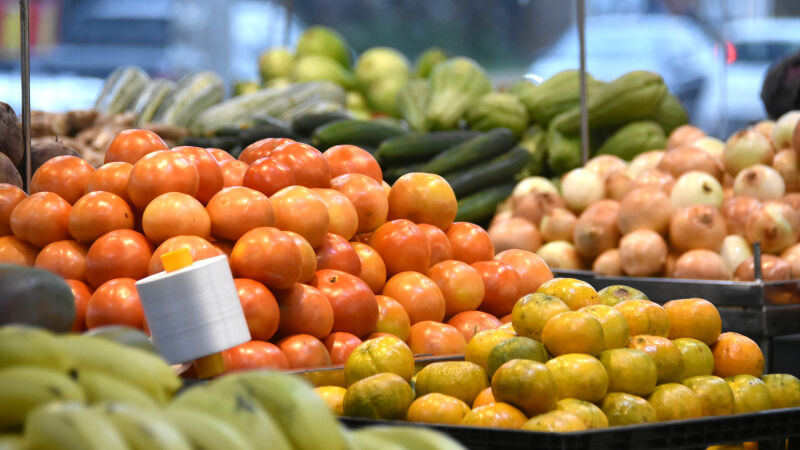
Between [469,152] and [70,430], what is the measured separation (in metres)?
4.16

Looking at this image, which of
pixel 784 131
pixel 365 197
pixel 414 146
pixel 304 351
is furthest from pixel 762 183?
pixel 304 351

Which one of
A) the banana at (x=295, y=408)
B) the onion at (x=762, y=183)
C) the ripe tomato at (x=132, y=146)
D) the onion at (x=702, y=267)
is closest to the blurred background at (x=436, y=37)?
the onion at (x=762, y=183)

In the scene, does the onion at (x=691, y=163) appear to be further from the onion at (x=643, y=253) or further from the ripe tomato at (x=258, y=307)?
the ripe tomato at (x=258, y=307)

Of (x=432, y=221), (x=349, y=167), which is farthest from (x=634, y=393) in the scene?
(x=349, y=167)

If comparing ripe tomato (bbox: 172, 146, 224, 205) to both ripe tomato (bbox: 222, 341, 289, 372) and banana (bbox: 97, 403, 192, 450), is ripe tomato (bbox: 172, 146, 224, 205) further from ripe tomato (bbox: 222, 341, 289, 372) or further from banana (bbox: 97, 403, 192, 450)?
banana (bbox: 97, 403, 192, 450)

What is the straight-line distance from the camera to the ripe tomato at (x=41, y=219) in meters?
2.32

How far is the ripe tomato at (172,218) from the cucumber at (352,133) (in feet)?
9.39

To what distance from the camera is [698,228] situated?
397 centimetres

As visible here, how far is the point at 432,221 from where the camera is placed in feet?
9.55

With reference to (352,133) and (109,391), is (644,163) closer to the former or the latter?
(352,133)

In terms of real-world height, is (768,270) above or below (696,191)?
below

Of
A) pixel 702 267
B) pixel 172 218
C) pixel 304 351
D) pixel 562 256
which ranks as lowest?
pixel 562 256

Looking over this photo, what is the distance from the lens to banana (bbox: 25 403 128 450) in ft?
2.86

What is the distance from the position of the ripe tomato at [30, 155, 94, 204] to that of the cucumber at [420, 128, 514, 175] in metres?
2.55
